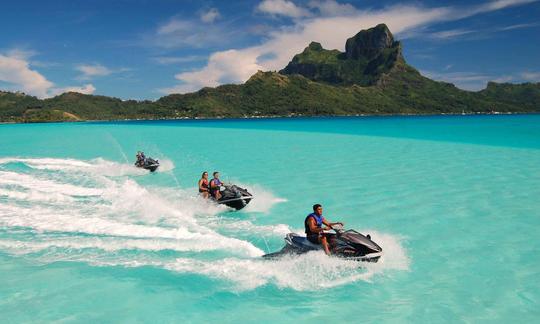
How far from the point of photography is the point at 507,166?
107ft

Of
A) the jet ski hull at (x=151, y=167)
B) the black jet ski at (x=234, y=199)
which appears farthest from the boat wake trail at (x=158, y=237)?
the jet ski hull at (x=151, y=167)

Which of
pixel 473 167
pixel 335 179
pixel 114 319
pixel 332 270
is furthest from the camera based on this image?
pixel 473 167

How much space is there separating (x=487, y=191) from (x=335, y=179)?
9380mm

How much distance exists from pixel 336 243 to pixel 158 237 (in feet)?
23.0

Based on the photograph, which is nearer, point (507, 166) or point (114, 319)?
point (114, 319)

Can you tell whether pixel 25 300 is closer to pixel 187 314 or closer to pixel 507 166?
pixel 187 314

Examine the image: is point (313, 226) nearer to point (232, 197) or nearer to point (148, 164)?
point (232, 197)

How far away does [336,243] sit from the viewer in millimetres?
11680

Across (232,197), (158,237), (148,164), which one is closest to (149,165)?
(148,164)

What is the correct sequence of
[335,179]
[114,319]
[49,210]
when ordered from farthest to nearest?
[335,179] → [49,210] → [114,319]

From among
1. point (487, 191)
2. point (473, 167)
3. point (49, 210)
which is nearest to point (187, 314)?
point (49, 210)

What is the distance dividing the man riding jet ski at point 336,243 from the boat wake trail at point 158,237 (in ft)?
0.90

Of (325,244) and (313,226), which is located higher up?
(313,226)

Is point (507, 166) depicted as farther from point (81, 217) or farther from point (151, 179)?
point (81, 217)
